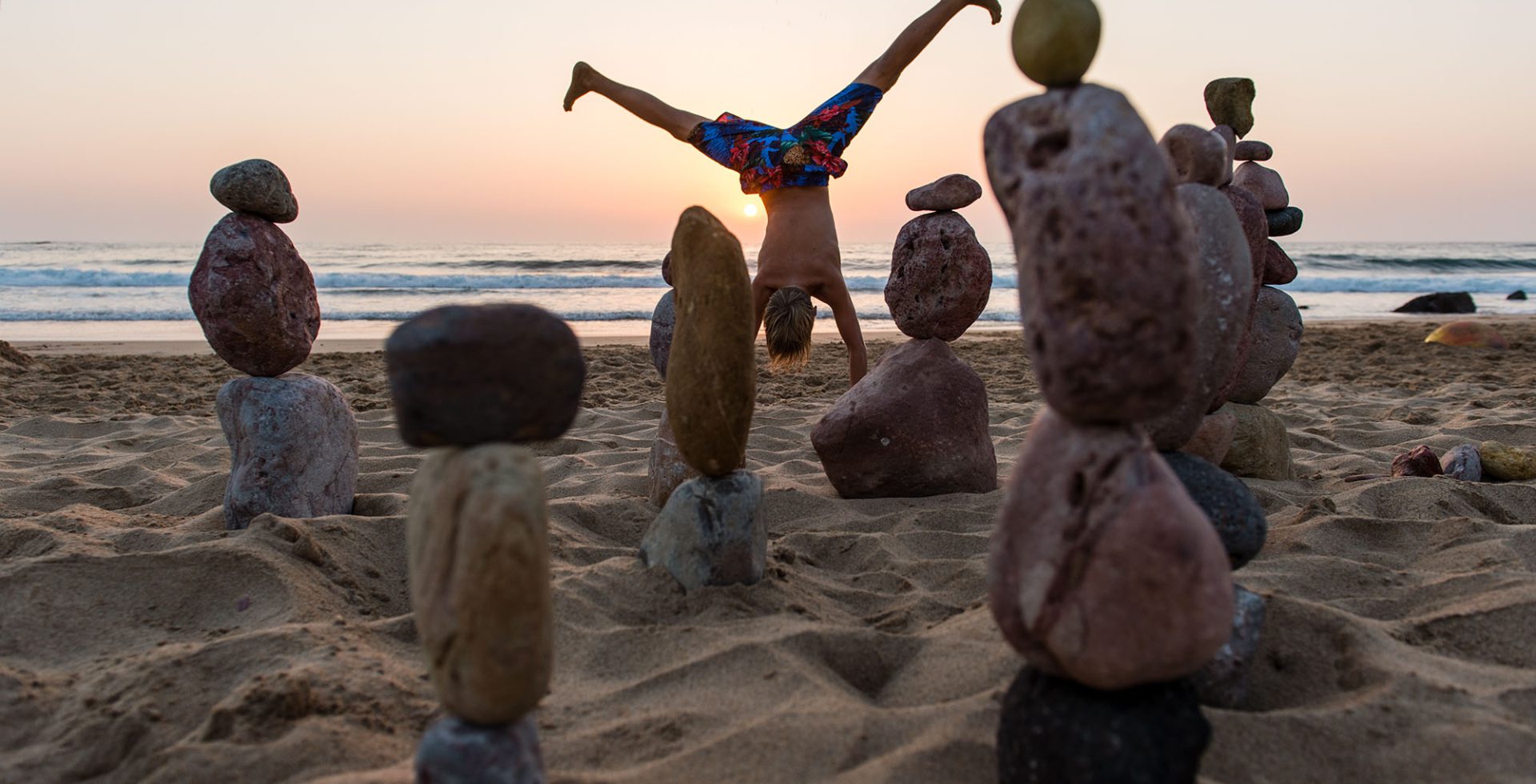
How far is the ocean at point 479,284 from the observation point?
1498 centimetres

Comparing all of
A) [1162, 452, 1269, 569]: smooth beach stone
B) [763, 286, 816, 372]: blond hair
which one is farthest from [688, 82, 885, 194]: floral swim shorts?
[1162, 452, 1269, 569]: smooth beach stone

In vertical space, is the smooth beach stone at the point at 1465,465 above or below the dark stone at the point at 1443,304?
below

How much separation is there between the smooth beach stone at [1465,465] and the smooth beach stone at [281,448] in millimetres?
4672

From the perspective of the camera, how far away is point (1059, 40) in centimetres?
171

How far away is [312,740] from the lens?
6.81 ft

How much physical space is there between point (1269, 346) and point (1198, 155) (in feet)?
7.09

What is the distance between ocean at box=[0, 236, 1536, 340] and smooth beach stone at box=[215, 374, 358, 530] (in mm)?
6967

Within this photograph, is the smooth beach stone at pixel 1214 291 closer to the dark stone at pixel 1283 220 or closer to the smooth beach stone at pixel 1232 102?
the smooth beach stone at pixel 1232 102

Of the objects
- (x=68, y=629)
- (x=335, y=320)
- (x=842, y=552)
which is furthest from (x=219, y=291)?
(x=335, y=320)

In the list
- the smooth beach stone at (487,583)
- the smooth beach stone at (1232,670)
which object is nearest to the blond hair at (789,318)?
the smooth beach stone at (1232,670)

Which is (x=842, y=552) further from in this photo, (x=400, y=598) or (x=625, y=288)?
(x=625, y=288)

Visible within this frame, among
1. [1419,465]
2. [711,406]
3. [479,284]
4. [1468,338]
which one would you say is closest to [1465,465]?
[1419,465]

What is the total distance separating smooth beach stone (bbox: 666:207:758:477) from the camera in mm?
2986

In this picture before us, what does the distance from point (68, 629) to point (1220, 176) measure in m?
3.37
